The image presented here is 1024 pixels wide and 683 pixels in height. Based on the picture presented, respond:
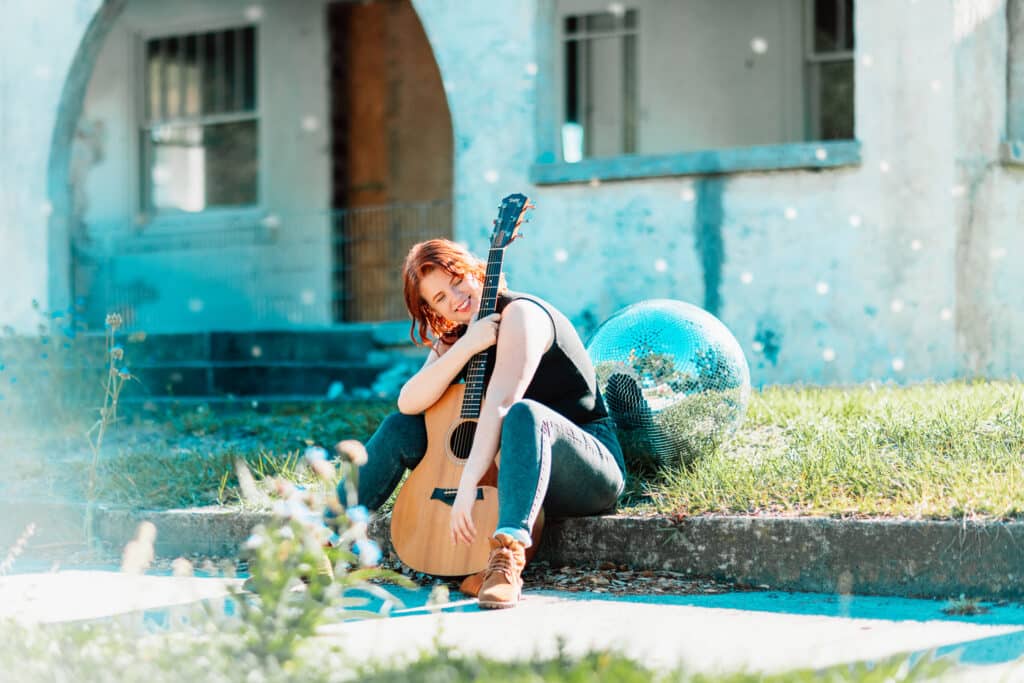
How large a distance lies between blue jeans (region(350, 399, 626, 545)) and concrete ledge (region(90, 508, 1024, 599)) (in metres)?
0.14

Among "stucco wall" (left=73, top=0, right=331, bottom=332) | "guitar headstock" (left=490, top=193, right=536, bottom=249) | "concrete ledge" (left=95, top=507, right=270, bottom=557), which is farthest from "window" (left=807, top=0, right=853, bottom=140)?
"concrete ledge" (left=95, top=507, right=270, bottom=557)

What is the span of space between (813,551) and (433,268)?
155cm

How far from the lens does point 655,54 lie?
9.72 meters

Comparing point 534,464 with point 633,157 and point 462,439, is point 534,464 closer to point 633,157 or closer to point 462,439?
point 462,439

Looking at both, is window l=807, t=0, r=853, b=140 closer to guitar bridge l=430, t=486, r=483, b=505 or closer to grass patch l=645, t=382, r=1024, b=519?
grass patch l=645, t=382, r=1024, b=519

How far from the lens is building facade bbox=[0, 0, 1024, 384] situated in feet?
23.2

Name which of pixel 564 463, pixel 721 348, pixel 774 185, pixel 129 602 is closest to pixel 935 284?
pixel 774 185

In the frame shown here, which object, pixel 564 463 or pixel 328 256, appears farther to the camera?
pixel 328 256

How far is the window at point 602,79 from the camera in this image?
9828 mm

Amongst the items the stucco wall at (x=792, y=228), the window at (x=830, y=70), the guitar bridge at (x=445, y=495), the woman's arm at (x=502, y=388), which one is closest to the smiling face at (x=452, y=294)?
the woman's arm at (x=502, y=388)

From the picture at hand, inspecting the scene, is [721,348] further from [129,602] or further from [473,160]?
[473,160]

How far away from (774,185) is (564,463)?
406cm

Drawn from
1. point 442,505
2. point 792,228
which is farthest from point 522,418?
point 792,228

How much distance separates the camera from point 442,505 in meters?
3.84
